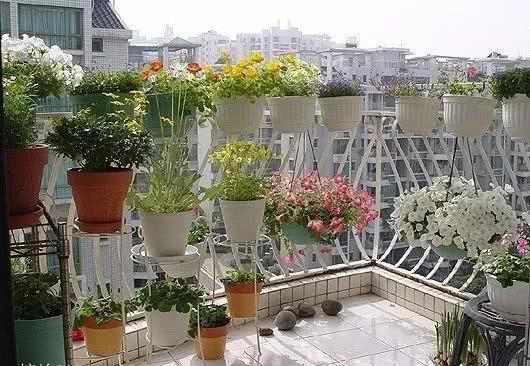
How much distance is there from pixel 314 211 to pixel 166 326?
1.03 metres

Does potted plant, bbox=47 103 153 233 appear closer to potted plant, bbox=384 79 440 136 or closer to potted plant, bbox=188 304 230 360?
potted plant, bbox=188 304 230 360

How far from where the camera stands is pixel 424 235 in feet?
10.5

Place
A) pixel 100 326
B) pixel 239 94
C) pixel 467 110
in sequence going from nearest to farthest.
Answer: pixel 100 326
pixel 239 94
pixel 467 110

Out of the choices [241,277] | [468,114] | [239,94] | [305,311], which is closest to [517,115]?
[468,114]

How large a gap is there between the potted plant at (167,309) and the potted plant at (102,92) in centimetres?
82

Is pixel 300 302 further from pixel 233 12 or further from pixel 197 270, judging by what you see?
pixel 233 12

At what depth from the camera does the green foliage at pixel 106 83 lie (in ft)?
8.79

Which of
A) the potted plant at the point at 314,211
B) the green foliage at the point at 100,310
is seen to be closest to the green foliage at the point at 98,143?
the green foliage at the point at 100,310

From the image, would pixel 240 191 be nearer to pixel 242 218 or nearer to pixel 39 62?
pixel 242 218

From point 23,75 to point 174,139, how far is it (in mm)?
675

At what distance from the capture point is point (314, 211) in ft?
11.3

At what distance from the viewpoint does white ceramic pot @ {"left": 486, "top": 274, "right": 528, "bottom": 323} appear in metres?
2.59

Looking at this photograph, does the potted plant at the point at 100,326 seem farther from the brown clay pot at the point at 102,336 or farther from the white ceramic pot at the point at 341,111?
the white ceramic pot at the point at 341,111

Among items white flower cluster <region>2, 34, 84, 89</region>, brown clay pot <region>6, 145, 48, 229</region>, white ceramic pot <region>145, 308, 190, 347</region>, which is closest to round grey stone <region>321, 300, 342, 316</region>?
white ceramic pot <region>145, 308, 190, 347</region>
